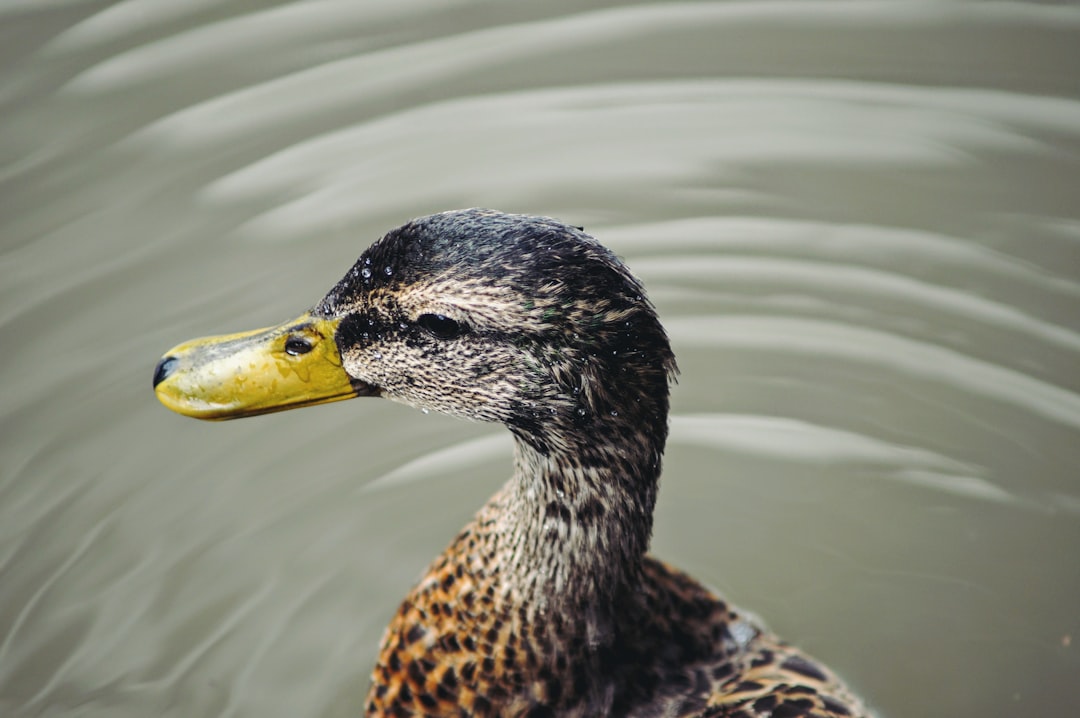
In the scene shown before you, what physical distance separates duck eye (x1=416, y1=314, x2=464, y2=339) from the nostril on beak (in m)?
0.68

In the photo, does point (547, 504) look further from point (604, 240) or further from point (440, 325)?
point (604, 240)

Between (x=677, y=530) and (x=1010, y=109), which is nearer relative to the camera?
(x=677, y=530)

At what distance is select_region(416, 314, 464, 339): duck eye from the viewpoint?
247cm

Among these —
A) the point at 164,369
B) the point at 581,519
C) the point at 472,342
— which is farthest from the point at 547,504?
the point at 164,369

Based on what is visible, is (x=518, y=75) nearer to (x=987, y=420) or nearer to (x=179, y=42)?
(x=179, y=42)

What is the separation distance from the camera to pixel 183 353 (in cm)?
278

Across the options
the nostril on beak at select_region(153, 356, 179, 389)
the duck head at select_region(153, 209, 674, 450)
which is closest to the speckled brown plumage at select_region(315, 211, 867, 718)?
the duck head at select_region(153, 209, 674, 450)

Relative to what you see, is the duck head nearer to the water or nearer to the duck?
the duck

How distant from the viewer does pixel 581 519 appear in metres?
2.72

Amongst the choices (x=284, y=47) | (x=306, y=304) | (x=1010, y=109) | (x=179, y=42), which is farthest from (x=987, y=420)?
(x=179, y=42)

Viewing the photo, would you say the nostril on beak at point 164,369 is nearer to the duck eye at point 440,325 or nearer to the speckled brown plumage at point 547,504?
the speckled brown plumage at point 547,504

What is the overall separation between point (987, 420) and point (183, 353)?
2.99 meters

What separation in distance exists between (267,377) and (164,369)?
280mm

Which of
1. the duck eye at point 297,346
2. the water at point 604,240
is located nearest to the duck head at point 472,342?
the duck eye at point 297,346
